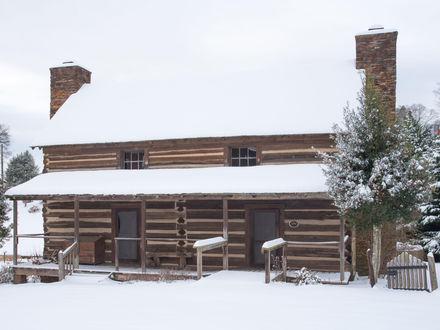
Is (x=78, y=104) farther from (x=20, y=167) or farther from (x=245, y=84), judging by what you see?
(x=20, y=167)

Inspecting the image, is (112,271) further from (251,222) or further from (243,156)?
(243,156)

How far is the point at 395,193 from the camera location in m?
12.4

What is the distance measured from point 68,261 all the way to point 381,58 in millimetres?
13583

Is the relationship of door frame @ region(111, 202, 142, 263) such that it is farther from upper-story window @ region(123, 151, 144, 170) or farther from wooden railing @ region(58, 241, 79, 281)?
wooden railing @ region(58, 241, 79, 281)

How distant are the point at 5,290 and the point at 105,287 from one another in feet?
9.56

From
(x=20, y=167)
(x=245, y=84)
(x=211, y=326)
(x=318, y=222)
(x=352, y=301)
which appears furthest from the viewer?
(x=20, y=167)

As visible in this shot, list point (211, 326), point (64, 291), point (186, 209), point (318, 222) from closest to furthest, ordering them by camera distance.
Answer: point (211, 326)
point (64, 291)
point (318, 222)
point (186, 209)

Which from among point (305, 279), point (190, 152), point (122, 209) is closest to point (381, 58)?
point (190, 152)

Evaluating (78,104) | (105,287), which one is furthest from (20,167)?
(105,287)

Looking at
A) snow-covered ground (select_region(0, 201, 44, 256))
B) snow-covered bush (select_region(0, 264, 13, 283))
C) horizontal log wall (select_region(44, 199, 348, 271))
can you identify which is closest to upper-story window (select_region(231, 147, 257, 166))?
horizontal log wall (select_region(44, 199, 348, 271))

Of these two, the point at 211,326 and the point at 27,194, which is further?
the point at 27,194

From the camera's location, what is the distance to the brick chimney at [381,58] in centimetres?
1745

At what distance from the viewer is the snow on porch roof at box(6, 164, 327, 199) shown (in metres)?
14.7

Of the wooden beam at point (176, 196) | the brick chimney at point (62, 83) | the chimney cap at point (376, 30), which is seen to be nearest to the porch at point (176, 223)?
the wooden beam at point (176, 196)
